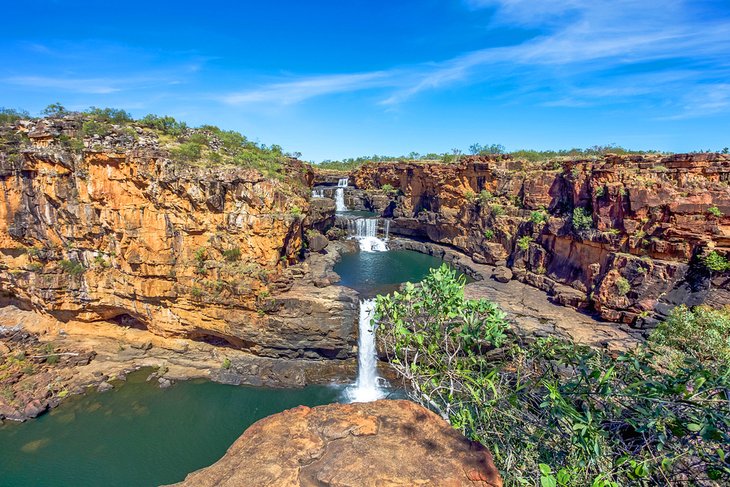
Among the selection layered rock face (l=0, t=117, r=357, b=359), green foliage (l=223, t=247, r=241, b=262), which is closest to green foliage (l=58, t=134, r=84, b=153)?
layered rock face (l=0, t=117, r=357, b=359)

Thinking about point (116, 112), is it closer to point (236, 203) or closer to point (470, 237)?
point (236, 203)

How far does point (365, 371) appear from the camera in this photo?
1953cm

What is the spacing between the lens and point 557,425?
490cm

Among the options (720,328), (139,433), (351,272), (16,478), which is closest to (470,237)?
(351,272)

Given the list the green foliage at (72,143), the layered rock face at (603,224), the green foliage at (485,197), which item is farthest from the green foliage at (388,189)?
the green foliage at (72,143)

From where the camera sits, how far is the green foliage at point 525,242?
30.3 m

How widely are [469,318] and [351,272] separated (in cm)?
2564

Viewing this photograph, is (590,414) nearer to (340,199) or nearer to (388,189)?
(388,189)

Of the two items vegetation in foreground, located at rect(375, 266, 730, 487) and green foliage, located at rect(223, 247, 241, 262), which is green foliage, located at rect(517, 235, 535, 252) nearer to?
green foliage, located at rect(223, 247, 241, 262)

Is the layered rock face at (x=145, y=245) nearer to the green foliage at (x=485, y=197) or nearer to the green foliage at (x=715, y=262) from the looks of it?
the green foliage at (x=715, y=262)

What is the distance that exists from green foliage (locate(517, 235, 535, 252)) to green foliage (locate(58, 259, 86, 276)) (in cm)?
3179

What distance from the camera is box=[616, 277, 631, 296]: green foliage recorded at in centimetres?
2084

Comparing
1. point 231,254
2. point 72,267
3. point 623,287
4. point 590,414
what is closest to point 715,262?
point 623,287

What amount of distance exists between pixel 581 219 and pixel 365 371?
19.1 metres
